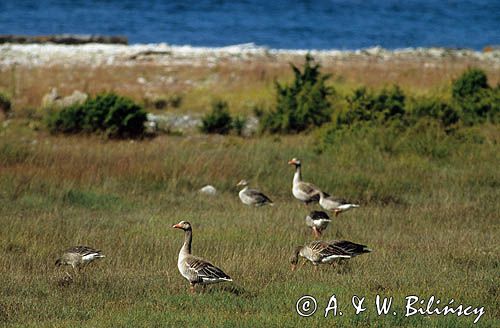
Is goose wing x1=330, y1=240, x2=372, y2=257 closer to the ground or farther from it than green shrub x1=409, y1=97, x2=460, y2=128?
farther from it

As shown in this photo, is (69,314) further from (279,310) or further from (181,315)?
(279,310)

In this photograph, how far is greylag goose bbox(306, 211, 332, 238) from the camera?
14.7 m

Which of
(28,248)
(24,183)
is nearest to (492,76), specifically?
(24,183)

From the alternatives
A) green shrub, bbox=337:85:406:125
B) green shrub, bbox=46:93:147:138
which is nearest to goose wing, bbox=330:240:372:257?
green shrub, bbox=337:85:406:125

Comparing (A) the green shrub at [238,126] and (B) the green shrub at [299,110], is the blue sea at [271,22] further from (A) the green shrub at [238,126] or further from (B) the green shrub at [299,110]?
(A) the green shrub at [238,126]

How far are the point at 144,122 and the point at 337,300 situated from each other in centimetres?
1730

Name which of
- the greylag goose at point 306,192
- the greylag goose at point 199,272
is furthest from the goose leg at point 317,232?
the greylag goose at point 199,272

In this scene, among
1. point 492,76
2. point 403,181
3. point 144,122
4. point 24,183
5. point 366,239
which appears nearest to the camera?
point 366,239

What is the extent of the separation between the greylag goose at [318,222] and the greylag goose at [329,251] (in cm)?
183

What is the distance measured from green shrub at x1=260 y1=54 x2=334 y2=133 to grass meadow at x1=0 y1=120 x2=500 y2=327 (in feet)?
6.67

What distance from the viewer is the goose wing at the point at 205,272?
36.8ft

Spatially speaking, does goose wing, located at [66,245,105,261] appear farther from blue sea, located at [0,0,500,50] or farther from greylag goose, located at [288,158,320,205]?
blue sea, located at [0,0,500,50]

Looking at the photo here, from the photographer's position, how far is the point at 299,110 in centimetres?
2847

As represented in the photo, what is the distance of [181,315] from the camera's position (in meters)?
10.6
